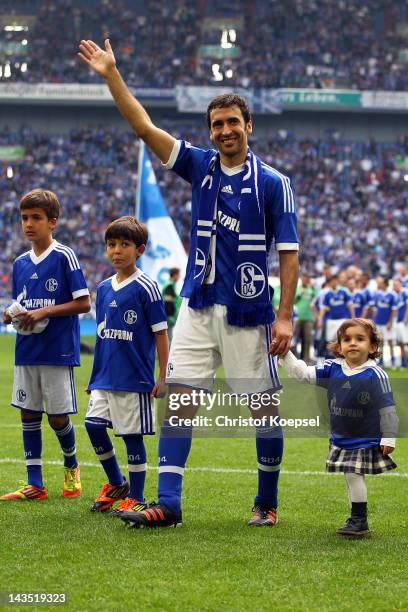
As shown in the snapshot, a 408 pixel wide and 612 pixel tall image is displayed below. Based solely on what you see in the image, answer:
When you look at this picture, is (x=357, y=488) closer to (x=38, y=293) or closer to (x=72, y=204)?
(x=38, y=293)

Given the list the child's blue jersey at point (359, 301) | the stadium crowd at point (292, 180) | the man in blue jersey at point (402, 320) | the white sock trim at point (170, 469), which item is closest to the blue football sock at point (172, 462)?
the white sock trim at point (170, 469)

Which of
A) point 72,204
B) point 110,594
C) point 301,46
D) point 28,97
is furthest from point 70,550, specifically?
point 301,46

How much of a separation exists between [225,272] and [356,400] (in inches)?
36.6

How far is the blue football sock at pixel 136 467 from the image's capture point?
615cm

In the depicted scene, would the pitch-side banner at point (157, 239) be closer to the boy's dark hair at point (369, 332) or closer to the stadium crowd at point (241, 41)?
the boy's dark hair at point (369, 332)

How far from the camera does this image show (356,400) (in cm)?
558

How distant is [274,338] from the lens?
18.0 ft

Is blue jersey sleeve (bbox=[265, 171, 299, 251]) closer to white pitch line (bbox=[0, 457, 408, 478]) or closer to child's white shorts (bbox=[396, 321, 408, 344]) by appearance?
white pitch line (bbox=[0, 457, 408, 478])

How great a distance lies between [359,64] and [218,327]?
45.9m

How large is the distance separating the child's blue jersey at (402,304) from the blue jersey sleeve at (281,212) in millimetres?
Result: 16069

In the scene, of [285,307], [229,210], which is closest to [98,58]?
[229,210]

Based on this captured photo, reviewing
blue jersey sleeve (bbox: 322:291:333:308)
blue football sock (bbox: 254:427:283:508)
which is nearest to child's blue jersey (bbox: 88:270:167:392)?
blue football sock (bbox: 254:427:283:508)

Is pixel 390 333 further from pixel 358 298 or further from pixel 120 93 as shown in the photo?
pixel 120 93

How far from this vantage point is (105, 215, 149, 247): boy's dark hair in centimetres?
620
